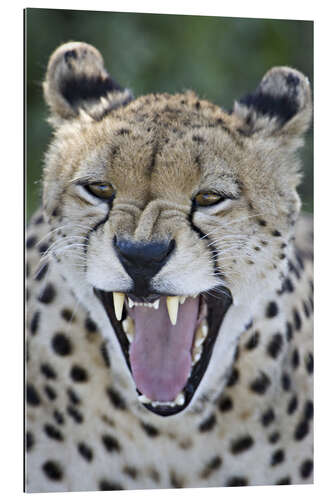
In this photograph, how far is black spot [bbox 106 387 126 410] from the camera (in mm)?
2578

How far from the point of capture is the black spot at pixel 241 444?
102 inches

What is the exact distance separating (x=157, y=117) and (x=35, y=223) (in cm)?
61

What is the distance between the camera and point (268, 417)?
2625 mm

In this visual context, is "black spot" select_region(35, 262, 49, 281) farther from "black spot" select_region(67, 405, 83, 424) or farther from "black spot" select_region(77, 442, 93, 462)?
"black spot" select_region(77, 442, 93, 462)

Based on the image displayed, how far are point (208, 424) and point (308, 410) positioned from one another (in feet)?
1.25

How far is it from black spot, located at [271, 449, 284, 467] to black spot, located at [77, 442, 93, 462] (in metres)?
0.59

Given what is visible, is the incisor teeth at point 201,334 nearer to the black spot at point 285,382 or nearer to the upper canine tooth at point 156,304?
the upper canine tooth at point 156,304

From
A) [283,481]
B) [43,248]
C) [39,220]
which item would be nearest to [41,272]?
[43,248]

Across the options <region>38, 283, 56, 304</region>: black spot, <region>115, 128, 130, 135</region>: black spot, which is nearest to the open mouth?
<region>38, 283, 56, 304</region>: black spot

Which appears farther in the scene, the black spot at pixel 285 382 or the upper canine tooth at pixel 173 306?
the black spot at pixel 285 382

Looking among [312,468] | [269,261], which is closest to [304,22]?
[269,261]

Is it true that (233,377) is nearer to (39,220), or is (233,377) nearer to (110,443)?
(110,443)

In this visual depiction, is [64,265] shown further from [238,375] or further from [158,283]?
[238,375]

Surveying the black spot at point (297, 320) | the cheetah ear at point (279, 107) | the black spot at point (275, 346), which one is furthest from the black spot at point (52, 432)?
the cheetah ear at point (279, 107)
